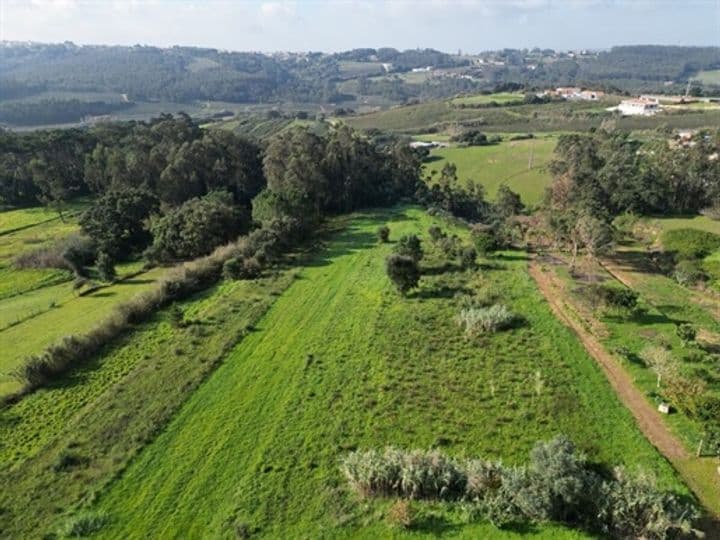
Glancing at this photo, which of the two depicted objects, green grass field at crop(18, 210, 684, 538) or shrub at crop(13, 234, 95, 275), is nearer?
green grass field at crop(18, 210, 684, 538)

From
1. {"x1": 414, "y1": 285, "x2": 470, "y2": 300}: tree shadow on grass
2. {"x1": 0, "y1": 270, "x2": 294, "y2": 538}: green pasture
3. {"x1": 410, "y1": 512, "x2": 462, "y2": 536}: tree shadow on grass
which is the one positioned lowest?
{"x1": 410, "y1": 512, "x2": 462, "y2": 536}: tree shadow on grass

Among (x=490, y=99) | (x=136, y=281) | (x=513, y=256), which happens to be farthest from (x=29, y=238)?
(x=490, y=99)

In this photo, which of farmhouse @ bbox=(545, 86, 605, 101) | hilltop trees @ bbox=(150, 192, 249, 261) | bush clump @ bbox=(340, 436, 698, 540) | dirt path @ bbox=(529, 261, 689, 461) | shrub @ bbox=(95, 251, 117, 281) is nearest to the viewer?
bush clump @ bbox=(340, 436, 698, 540)

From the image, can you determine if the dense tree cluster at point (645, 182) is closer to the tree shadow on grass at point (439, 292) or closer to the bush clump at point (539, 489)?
the tree shadow on grass at point (439, 292)

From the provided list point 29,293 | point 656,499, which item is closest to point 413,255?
point 656,499

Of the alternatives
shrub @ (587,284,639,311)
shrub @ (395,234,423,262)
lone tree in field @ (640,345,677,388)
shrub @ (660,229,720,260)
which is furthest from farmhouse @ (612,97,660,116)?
lone tree in field @ (640,345,677,388)

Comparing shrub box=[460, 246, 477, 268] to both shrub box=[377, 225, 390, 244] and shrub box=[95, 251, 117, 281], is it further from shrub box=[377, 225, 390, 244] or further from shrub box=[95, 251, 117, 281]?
shrub box=[95, 251, 117, 281]

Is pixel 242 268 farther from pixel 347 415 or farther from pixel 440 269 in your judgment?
pixel 347 415

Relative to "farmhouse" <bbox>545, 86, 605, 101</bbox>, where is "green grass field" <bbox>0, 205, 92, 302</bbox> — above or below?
below

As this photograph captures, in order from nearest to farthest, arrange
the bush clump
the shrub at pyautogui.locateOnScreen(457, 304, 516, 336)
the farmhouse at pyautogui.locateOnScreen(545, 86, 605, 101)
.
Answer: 1. the bush clump
2. the shrub at pyautogui.locateOnScreen(457, 304, 516, 336)
3. the farmhouse at pyautogui.locateOnScreen(545, 86, 605, 101)
